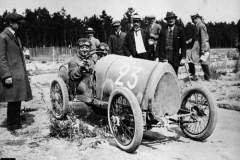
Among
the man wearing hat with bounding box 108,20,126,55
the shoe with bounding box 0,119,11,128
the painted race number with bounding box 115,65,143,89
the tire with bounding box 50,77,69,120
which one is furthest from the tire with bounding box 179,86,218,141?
the man wearing hat with bounding box 108,20,126,55

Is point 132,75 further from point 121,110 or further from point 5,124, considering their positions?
point 5,124

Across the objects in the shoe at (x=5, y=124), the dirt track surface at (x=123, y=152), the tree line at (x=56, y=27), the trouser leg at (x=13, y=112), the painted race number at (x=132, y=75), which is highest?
the tree line at (x=56, y=27)

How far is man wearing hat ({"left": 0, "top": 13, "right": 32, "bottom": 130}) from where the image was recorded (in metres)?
4.86

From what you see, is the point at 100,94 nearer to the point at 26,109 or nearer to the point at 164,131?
the point at 164,131

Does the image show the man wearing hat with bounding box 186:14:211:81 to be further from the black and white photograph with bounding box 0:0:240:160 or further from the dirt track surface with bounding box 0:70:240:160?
the dirt track surface with bounding box 0:70:240:160

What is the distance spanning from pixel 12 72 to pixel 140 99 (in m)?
2.49

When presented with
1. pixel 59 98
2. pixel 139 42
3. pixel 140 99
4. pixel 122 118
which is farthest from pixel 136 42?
pixel 122 118

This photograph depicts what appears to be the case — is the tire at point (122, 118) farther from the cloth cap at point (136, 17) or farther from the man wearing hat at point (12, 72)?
the cloth cap at point (136, 17)

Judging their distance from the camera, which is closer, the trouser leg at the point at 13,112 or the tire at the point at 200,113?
the tire at the point at 200,113

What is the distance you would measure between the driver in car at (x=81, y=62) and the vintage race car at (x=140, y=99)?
252 millimetres

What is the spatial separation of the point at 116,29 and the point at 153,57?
147cm

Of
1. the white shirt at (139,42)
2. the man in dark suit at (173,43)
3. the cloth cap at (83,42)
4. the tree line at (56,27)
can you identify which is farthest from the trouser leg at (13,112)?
the tree line at (56,27)

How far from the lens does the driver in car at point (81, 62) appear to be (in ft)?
17.9

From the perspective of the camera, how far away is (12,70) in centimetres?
498
